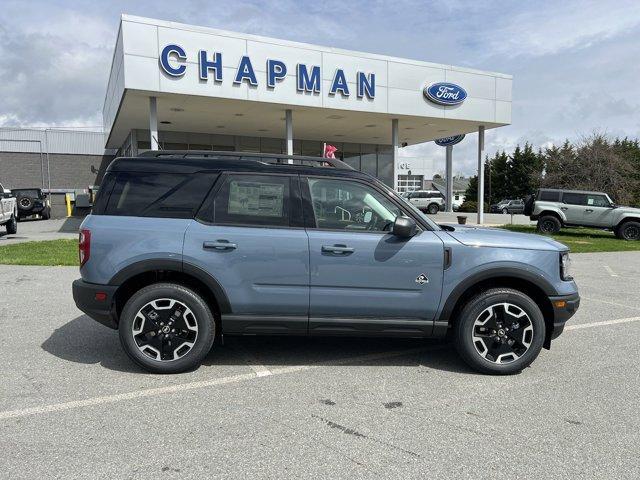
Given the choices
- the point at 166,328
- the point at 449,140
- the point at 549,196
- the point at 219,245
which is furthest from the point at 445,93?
the point at 166,328

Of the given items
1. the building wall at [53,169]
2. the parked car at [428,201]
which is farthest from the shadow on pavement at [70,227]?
the parked car at [428,201]

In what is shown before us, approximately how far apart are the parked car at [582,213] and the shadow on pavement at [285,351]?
16647 mm

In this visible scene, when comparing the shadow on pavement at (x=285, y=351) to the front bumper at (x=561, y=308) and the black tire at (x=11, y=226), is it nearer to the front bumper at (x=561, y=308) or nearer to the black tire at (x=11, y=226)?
the front bumper at (x=561, y=308)

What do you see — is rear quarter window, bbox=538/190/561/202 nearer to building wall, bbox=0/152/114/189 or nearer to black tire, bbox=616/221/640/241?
black tire, bbox=616/221/640/241

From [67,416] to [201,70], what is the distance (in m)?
13.9

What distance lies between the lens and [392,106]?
19203mm

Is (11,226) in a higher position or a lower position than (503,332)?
Result: higher

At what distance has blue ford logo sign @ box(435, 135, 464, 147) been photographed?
2844cm

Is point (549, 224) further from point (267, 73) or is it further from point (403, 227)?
point (403, 227)

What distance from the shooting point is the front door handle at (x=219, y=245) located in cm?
423

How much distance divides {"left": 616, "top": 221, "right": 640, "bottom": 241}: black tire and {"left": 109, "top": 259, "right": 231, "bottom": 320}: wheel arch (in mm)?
19145

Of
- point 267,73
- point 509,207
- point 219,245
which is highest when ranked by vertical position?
point 267,73

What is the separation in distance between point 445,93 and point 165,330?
18.1 metres

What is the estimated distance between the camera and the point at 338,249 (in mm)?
4246
